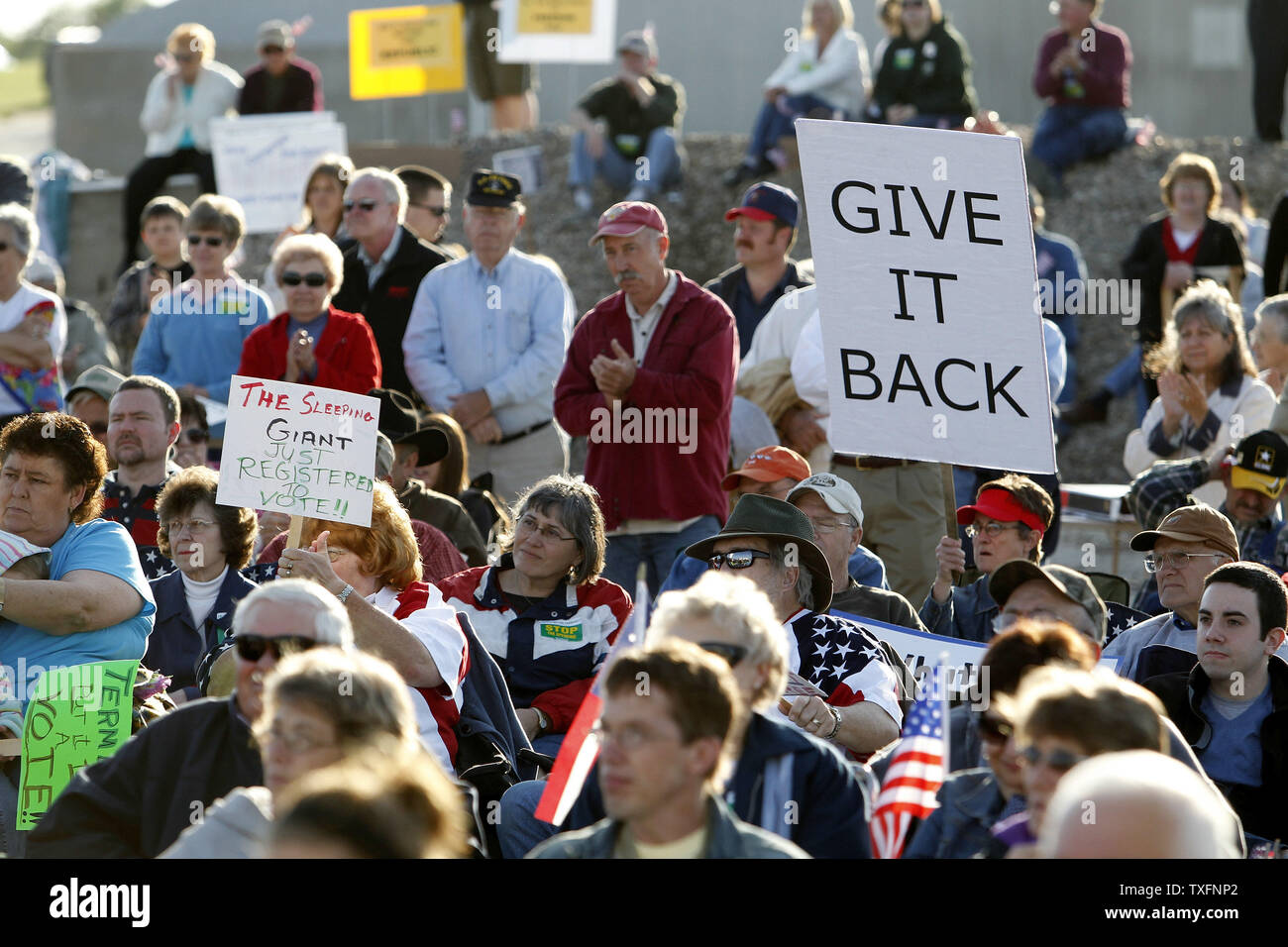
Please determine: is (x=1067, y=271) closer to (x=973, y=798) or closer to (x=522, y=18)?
(x=522, y=18)

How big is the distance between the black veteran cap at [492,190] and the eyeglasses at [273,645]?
479 centimetres

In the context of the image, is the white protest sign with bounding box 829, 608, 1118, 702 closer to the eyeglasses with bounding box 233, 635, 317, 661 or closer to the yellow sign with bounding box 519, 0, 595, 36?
the eyeglasses with bounding box 233, 635, 317, 661

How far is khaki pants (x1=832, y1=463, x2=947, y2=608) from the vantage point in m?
8.11

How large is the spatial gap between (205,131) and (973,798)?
10.7m

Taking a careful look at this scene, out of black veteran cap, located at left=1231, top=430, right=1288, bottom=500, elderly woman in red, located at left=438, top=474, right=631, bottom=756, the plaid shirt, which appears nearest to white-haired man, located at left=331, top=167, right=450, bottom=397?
elderly woman in red, located at left=438, top=474, right=631, bottom=756

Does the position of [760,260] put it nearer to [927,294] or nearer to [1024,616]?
[927,294]

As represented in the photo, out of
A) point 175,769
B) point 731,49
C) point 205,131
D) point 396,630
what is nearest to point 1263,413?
point 396,630

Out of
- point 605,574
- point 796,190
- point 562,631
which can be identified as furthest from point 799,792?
point 796,190

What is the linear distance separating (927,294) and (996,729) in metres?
2.34

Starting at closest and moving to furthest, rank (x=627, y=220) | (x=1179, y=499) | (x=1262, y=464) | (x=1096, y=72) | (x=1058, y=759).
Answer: (x=1058, y=759) → (x=1262, y=464) → (x=627, y=220) → (x=1179, y=499) → (x=1096, y=72)

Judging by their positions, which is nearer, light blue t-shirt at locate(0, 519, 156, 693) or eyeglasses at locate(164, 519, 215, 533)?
light blue t-shirt at locate(0, 519, 156, 693)

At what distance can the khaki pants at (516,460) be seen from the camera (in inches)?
357

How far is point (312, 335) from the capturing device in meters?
8.45

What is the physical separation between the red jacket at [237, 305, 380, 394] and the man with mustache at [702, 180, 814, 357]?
62.8 inches
